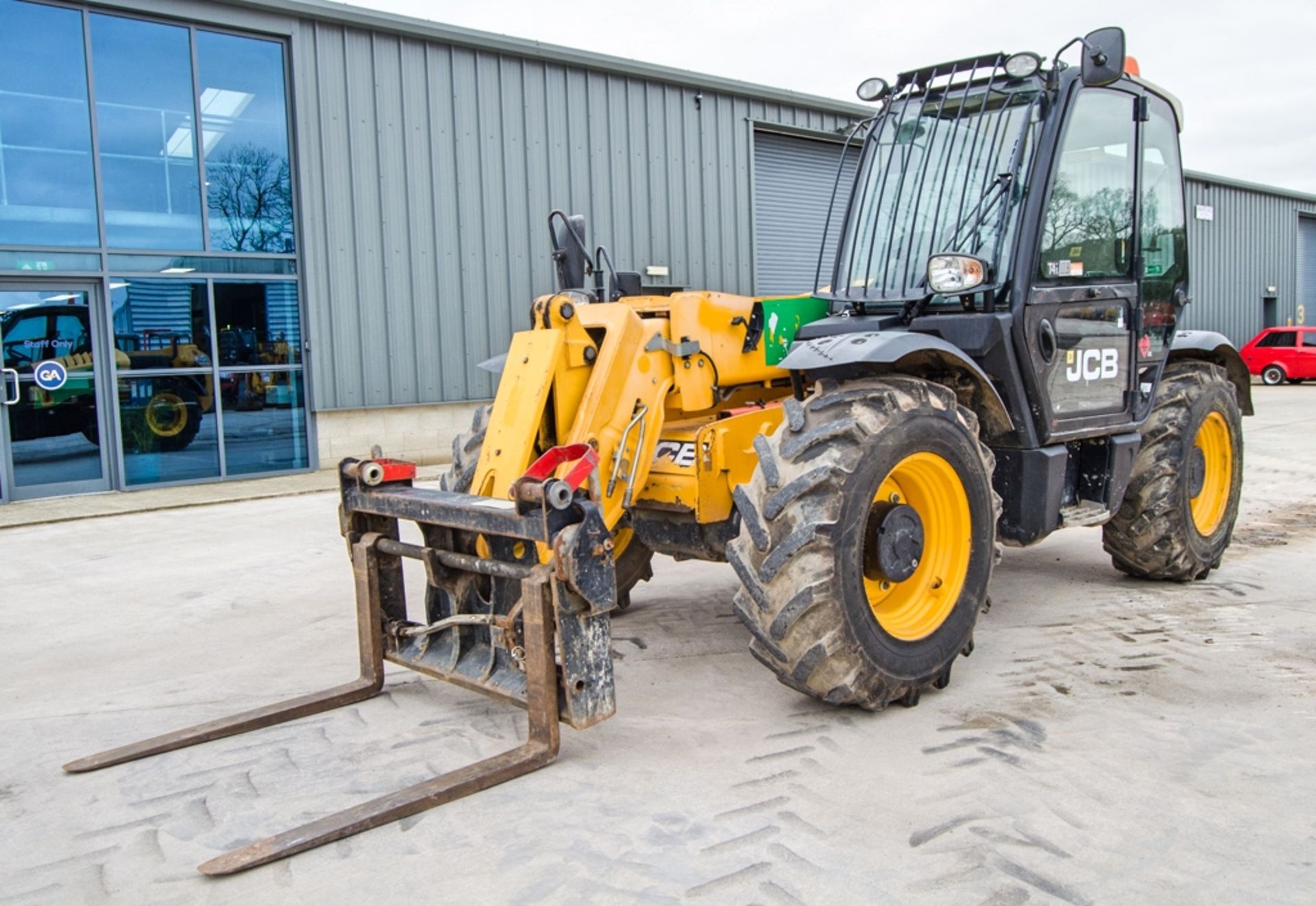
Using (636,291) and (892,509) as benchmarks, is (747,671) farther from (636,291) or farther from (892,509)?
(636,291)

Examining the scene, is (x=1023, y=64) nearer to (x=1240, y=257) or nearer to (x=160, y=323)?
(x=160, y=323)

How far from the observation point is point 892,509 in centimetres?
412

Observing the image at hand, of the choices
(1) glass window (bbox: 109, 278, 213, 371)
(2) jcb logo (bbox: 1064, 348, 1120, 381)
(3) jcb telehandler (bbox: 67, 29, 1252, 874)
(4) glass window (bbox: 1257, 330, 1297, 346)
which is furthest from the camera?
(4) glass window (bbox: 1257, 330, 1297, 346)

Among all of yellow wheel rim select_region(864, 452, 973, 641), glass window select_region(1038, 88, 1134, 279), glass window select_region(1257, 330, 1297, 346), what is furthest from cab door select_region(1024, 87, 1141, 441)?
glass window select_region(1257, 330, 1297, 346)

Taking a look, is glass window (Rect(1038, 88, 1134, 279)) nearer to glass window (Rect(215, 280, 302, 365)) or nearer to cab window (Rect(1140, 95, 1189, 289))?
cab window (Rect(1140, 95, 1189, 289))

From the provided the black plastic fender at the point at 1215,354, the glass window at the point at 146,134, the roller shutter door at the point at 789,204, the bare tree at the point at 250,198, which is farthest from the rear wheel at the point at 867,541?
the roller shutter door at the point at 789,204

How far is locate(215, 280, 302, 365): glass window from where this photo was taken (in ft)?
38.7

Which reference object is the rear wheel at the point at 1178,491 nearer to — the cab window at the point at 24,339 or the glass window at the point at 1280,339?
the cab window at the point at 24,339

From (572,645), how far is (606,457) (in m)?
1.02

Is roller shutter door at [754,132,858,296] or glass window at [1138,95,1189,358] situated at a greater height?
roller shutter door at [754,132,858,296]

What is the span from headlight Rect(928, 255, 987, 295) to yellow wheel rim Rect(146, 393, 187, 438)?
9511mm

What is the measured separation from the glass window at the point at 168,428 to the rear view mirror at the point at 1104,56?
9.93m

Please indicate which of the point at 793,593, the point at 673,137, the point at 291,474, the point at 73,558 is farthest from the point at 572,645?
the point at 673,137

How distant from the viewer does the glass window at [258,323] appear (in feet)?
38.7
